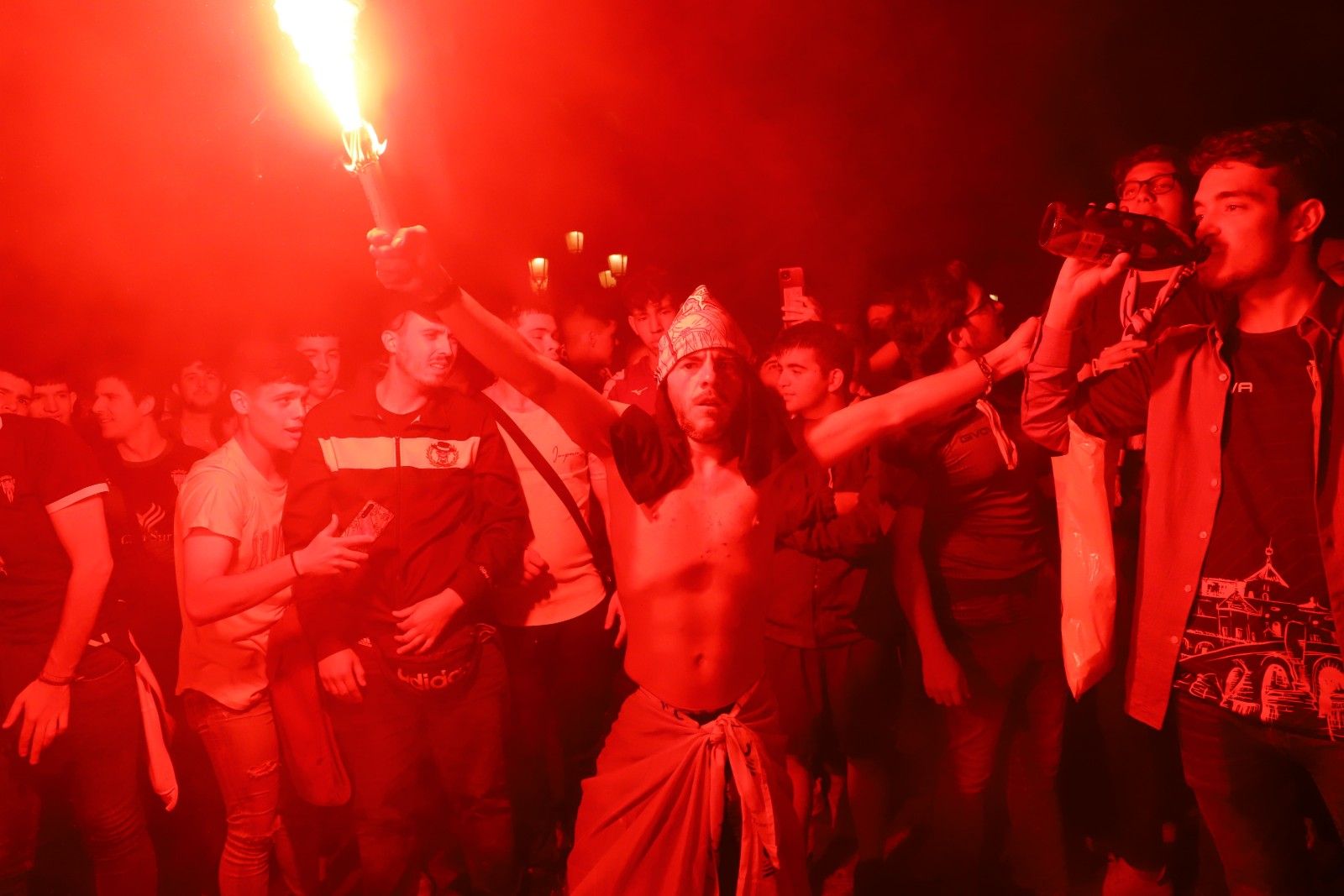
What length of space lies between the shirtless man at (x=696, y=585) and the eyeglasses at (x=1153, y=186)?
1240mm

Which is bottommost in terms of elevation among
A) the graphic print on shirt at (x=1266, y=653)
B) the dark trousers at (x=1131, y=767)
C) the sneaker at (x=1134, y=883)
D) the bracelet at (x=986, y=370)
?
the sneaker at (x=1134, y=883)

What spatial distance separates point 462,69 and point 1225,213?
5905 millimetres

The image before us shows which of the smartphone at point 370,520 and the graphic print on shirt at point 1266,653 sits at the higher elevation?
the smartphone at point 370,520

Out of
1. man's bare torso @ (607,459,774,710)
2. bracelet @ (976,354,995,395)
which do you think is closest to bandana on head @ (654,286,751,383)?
man's bare torso @ (607,459,774,710)

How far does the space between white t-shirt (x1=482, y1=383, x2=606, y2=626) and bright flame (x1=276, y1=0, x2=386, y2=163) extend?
2.05 metres

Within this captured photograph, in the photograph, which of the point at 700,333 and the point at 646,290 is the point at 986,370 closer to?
the point at 700,333

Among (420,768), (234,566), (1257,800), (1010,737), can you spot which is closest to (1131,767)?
(1010,737)

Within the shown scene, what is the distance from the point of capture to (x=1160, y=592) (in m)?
2.61

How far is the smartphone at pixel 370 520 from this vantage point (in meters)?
3.36

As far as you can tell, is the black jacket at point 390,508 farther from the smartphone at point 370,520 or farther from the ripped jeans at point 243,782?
the ripped jeans at point 243,782

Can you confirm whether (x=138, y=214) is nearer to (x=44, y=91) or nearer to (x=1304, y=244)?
(x=44, y=91)

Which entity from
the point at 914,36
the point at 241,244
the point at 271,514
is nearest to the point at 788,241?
the point at 914,36

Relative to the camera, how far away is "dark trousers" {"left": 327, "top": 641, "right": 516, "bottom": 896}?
3.37 metres

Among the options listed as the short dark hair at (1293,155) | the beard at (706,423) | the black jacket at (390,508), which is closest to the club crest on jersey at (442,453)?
the black jacket at (390,508)
